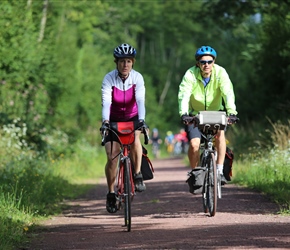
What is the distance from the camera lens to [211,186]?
445 inches

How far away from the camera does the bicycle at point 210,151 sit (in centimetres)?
1104

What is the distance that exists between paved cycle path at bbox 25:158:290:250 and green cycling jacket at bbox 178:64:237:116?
1.39 metres

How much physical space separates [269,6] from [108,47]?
42.6 metres

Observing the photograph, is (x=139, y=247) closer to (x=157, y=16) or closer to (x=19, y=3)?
(x=19, y=3)

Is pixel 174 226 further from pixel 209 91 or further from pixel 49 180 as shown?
pixel 49 180

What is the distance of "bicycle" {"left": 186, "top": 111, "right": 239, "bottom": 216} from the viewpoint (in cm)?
1104

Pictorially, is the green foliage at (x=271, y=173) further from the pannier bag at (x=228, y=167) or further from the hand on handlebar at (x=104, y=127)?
the hand on handlebar at (x=104, y=127)

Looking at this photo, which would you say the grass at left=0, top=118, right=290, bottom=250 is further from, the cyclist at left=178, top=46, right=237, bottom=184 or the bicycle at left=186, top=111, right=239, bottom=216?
the cyclist at left=178, top=46, right=237, bottom=184

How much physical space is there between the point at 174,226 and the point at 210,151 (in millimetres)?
1529

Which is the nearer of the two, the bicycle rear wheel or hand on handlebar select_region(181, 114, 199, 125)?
hand on handlebar select_region(181, 114, 199, 125)

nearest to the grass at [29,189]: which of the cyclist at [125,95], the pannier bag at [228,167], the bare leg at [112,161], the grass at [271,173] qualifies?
the bare leg at [112,161]

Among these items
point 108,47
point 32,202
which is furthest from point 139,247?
point 108,47

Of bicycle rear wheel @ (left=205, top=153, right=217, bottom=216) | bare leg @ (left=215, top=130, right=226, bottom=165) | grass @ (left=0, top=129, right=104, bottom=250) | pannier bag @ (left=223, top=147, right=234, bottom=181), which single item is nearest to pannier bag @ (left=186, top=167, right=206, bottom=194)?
bicycle rear wheel @ (left=205, top=153, right=217, bottom=216)

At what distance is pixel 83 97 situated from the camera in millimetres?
46344
